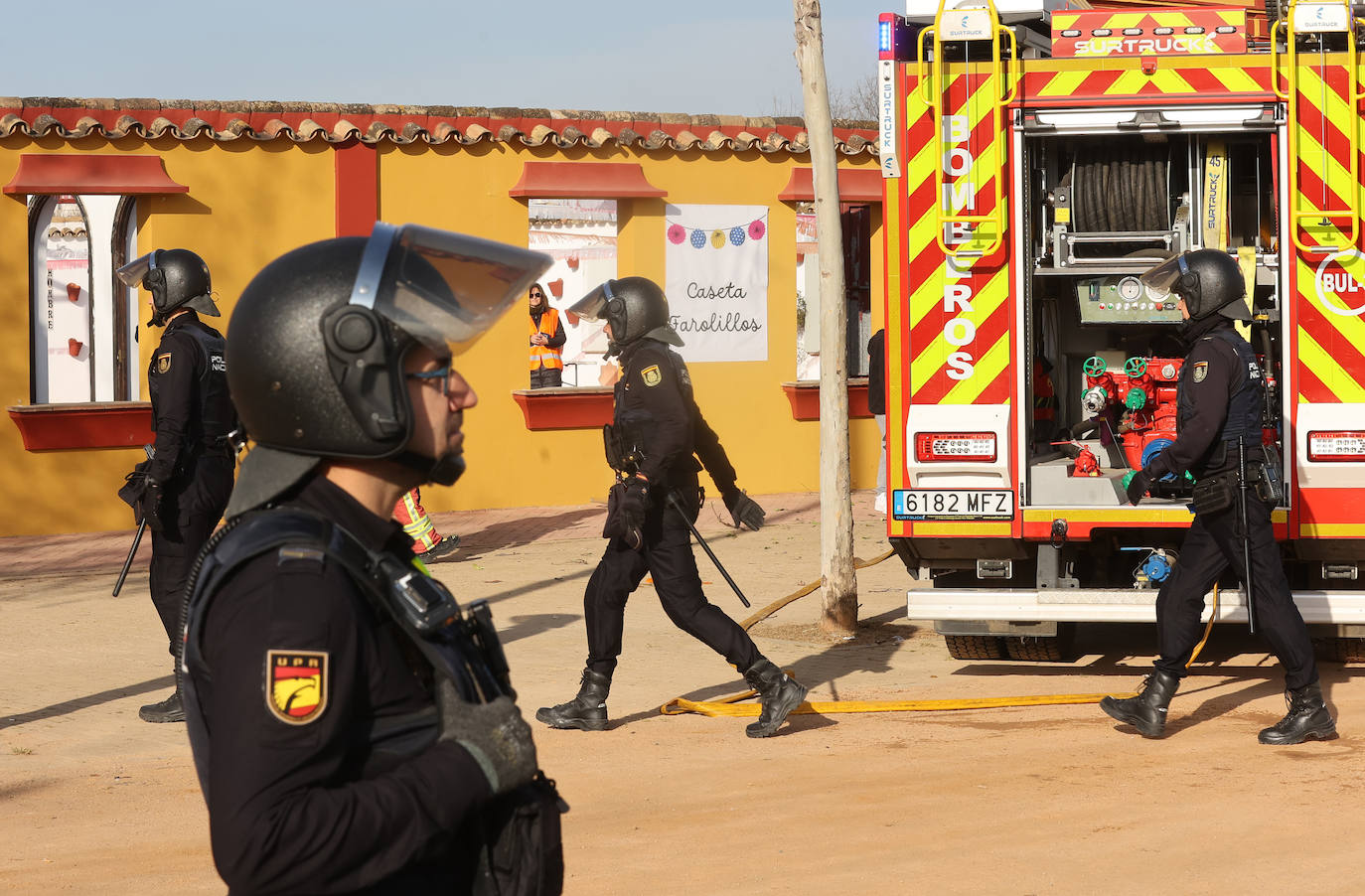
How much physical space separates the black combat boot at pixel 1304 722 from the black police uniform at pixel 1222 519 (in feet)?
0.16

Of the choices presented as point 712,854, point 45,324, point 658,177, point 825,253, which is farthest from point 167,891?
point 658,177

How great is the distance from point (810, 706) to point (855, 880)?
2.39 meters

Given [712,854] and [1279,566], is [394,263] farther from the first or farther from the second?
[1279,566]

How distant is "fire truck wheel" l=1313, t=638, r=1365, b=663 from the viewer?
7902mm

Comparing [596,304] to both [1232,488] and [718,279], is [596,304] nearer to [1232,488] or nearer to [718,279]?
[1232,488]

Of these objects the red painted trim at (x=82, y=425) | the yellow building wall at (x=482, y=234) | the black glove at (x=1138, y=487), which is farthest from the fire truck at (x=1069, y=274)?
the red painted trim at (x=82, y=425)

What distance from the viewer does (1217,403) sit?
6.49m

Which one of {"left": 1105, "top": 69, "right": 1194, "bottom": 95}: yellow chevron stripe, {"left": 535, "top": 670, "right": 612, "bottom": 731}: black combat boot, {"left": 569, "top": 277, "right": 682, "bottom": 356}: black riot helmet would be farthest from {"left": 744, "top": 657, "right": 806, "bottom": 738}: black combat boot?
{"left": 1105, "top": 69, "right": 1194, "bottom": 95}: yellow chevron stripe

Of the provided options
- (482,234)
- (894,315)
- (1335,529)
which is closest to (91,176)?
(482,234)

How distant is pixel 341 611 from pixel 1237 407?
532 centimetres

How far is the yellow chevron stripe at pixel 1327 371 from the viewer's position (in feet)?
23.3

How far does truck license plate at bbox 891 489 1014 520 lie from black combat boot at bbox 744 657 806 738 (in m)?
1.09

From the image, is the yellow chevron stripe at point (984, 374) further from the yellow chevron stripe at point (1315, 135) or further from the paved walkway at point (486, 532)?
the paved walkway at point (486, 532)

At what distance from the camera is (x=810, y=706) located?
23.8ft
